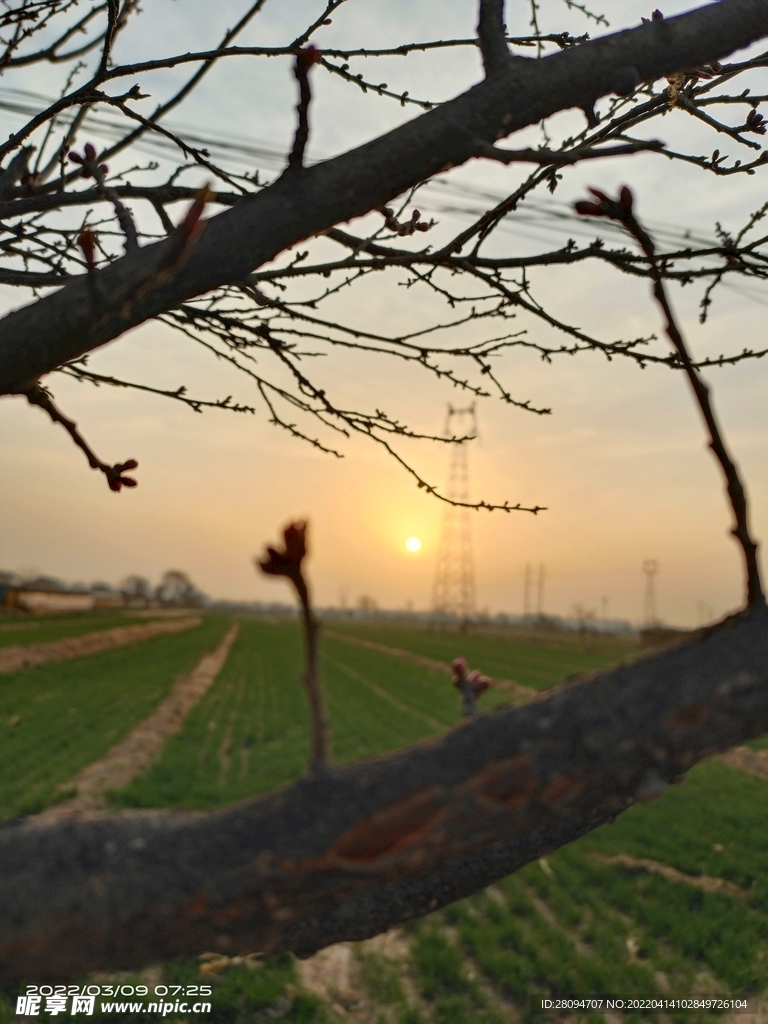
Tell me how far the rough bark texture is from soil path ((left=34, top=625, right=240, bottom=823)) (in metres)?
4.43

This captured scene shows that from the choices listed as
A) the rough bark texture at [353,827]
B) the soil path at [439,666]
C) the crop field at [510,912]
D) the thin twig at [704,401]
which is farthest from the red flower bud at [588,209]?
the soil path at [439,666]

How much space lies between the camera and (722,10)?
5.41 ft

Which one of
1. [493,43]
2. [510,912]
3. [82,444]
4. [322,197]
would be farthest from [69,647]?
[493,43]

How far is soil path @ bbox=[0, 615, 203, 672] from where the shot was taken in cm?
2405

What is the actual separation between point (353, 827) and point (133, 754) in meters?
13.7

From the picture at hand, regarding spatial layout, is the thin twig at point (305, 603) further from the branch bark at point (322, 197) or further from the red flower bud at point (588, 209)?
the branch bark at point (322, 197)

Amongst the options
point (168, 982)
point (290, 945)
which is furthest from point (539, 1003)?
point (290, 945)

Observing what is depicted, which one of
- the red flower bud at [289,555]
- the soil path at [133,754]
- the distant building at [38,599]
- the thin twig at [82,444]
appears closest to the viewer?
the red flower bud at [289,555]

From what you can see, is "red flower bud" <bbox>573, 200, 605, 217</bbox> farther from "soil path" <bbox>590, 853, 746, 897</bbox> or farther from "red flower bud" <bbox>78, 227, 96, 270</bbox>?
"soil path" <bbox>590, 853, 746, 897</bbox>

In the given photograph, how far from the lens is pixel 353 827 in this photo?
33.4 inches

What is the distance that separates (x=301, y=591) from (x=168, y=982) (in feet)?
20.4

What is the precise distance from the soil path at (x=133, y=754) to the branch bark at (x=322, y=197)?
423cm

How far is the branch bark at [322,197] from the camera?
55.4 inches

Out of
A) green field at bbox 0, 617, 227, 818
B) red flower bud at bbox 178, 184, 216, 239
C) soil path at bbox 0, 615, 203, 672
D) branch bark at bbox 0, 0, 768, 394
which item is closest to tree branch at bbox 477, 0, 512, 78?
branch bark at bbox 0, 0, 768, 394
